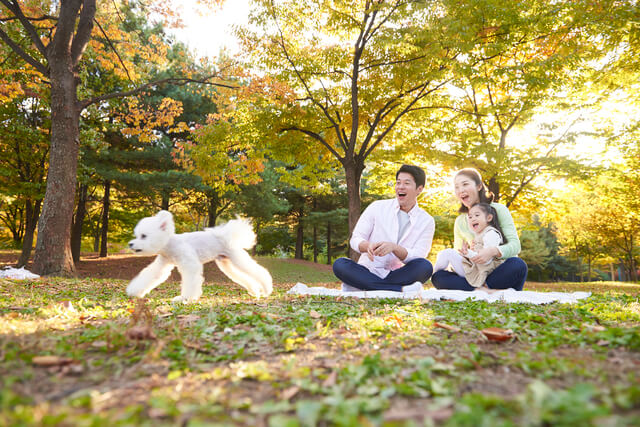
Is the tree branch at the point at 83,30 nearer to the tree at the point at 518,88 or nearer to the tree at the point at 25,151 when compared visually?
the tree at the point at 25,151

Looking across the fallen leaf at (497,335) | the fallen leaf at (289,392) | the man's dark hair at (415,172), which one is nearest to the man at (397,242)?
the man's dark hair at (415,172)

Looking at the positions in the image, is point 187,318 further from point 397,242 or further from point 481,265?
point 481,265

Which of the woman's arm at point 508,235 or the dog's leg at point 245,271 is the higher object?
the woman's arm at point 508,235

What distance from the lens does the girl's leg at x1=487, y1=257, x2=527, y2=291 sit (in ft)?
16.4

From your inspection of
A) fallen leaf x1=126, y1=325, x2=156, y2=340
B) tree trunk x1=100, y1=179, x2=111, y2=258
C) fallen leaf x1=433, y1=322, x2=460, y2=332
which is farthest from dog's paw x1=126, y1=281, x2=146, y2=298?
tree trunk x1=100, y1=179, x2=111, y2=258

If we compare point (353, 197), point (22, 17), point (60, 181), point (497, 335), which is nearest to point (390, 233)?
point (497, 335)

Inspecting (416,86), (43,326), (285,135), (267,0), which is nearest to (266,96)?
(285,135)

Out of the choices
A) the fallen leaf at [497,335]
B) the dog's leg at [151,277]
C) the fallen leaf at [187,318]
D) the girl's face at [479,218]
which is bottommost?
the fallen leaf at [187,318]

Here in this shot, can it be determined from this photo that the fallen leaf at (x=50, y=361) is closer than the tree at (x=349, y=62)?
Yes

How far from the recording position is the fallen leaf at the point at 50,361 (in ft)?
5.40

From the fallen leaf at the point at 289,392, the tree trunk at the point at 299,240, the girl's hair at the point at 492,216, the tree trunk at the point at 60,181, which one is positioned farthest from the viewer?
the tree trunk at the point at 299,240

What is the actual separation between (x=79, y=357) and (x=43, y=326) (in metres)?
0.75

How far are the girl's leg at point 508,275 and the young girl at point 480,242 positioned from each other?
0.07 meters

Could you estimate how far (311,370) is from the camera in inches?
68.0
